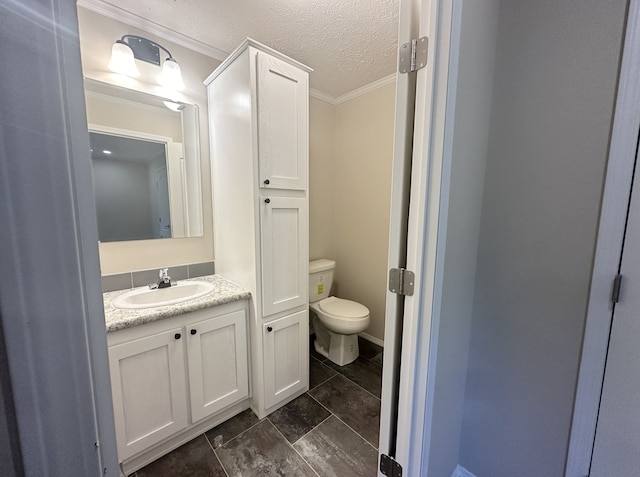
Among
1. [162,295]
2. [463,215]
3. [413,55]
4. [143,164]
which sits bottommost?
[162,295]

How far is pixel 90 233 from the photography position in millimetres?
352

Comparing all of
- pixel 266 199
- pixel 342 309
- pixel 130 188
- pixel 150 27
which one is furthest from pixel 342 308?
pixel 150 27

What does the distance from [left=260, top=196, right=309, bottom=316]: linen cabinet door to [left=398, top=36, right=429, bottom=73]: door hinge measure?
943mm

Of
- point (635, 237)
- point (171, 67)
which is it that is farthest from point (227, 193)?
point (635, 237)

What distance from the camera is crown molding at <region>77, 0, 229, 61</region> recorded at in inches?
54.4

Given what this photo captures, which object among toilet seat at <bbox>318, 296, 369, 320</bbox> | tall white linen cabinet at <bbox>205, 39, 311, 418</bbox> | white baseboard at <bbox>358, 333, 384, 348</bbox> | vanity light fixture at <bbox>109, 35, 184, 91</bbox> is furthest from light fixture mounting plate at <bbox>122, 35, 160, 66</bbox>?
white baseboard at <bbox>358, 333, 384, 348</bbox>

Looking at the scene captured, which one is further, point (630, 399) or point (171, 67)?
point (171, 67)

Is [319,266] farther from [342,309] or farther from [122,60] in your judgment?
[122,60]

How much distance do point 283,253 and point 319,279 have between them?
2.78 ft

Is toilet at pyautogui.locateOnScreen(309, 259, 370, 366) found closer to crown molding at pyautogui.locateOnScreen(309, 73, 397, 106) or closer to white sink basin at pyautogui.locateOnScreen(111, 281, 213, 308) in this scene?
white sink basin at pyautogui.locateOnScreen(111, 281, 213, 308)

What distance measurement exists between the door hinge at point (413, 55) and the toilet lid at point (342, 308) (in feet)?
5.60

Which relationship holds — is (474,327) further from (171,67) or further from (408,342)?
(171,67)

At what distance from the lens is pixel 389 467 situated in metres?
1.00

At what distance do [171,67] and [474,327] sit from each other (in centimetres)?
222
